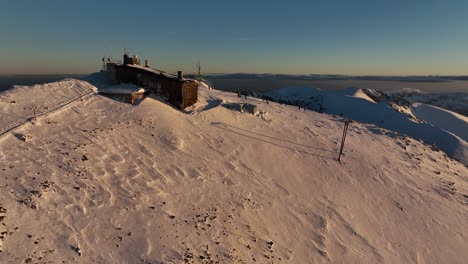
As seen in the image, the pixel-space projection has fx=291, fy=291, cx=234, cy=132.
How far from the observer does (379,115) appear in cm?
6588

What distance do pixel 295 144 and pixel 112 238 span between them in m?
18.5

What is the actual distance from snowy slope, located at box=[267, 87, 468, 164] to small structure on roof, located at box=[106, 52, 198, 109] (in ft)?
128

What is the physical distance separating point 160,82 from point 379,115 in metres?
55.2

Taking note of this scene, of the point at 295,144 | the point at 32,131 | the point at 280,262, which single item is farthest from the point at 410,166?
the point at 32,131

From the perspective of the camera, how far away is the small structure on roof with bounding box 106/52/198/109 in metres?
27.5

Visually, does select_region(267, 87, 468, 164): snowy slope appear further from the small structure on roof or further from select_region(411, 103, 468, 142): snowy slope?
the small structure on roof

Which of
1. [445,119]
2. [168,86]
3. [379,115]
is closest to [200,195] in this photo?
[168,86]

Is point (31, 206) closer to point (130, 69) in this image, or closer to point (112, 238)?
point (112, 238)

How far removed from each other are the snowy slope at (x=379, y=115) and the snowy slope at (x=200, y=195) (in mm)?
21544

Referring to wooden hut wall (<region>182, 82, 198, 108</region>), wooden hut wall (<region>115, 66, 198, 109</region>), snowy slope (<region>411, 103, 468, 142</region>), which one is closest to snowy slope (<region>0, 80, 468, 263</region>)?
wooden hut wall (<region>182, 82, 198, 108</region>)

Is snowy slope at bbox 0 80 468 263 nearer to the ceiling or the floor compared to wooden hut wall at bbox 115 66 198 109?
nearer to the floor

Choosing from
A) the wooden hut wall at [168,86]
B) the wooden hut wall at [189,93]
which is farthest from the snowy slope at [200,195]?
the wooden hut wall at [168,86]

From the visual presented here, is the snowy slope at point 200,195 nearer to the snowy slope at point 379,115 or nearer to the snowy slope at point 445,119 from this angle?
the snowy slope at point 379,115

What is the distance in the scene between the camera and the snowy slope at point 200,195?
12.1m
